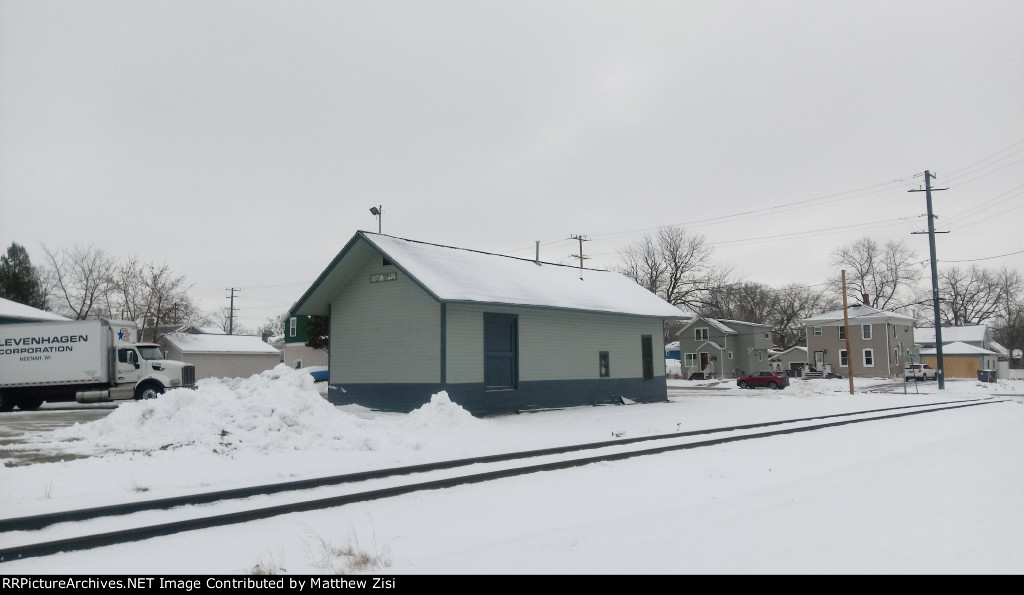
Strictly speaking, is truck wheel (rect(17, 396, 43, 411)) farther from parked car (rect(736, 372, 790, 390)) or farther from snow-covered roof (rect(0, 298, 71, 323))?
parked car (rect(736, 372, 790, 390))

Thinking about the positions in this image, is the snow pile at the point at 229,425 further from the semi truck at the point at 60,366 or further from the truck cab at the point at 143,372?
the semi truck at the point at 60,366

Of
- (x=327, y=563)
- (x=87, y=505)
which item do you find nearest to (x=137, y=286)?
(x=87, y=505)

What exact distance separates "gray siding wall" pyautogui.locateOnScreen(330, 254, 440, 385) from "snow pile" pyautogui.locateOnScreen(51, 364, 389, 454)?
5811mm

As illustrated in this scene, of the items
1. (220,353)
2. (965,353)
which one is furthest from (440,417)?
(965,353)

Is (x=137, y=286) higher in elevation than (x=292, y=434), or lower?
higher

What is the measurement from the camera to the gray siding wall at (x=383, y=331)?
2231cm

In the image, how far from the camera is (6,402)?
87.0 feet

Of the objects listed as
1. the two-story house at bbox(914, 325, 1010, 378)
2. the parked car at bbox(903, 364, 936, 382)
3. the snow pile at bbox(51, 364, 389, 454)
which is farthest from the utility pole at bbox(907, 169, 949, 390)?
the snow pile at bbox(51, 364, 389, 454)

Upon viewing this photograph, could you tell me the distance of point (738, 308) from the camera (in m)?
94.8

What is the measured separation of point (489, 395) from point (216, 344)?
45.1 meters

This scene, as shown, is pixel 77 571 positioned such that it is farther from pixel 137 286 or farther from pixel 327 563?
pixel 137 286

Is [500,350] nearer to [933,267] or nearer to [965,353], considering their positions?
[933,267]
